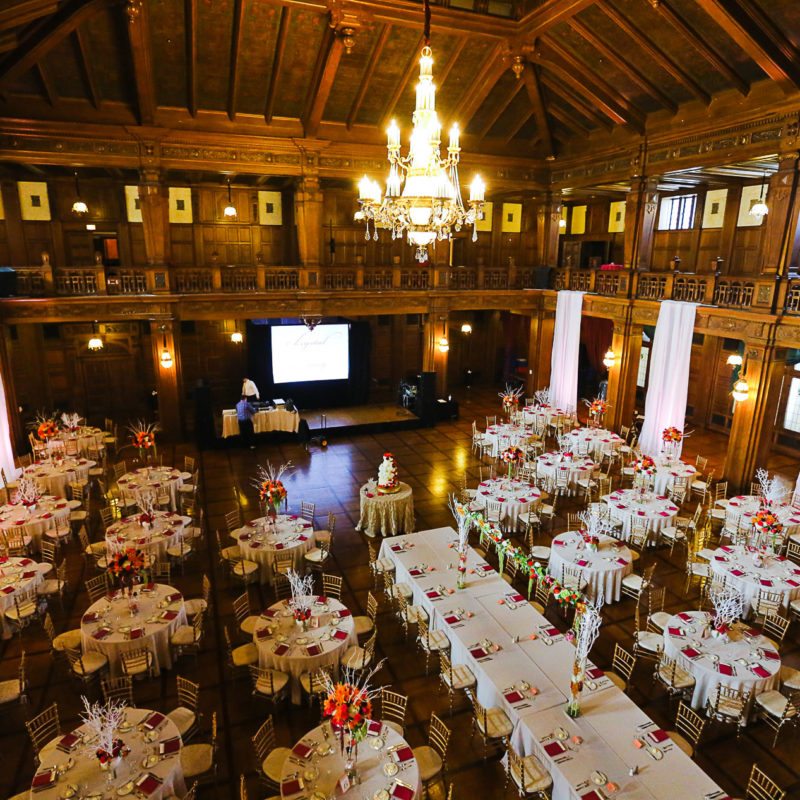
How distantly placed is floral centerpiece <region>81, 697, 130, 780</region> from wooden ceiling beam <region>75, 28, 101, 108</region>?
12146mm

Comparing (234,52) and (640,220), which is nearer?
(234,52)

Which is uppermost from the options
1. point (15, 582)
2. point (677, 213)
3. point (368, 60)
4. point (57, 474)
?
point (368, 60)

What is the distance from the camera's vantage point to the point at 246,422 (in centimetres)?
1608

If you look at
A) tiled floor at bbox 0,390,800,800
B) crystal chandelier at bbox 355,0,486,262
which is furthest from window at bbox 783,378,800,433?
crystal chandelier at bbox 355,0,486,262

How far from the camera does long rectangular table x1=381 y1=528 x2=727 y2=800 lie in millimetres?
5168

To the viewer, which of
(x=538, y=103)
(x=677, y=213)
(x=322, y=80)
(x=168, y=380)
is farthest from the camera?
(x=677, y=213)

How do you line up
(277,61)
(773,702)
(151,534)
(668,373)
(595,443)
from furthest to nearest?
(595,443)
(668,373)
(277,61)
(151,534)
(773,702)

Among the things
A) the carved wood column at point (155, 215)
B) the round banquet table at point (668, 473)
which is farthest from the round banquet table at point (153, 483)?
the round banquet table at point (668, 473)

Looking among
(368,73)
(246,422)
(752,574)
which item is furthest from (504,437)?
(368,73)

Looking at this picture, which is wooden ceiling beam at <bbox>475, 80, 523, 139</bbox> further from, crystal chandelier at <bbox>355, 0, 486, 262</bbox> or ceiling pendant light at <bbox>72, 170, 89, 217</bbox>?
ceiling pendant light at <bbox>72, 170, 89, 217</bbox>

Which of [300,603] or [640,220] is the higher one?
[640,220]

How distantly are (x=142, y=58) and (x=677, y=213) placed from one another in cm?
1528

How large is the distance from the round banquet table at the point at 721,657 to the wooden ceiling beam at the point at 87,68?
14578 millimetres

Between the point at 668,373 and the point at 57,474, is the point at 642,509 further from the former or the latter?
the point at 57,474
